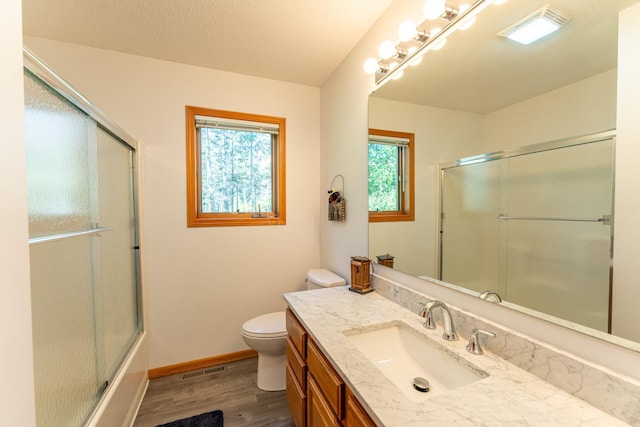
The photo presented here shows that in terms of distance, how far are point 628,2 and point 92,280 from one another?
2.21m

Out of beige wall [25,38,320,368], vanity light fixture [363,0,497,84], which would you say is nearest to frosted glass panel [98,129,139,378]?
beige wall [25,38,320,368]

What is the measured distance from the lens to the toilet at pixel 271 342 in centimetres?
171

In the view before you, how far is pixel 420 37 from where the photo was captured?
1228 mm

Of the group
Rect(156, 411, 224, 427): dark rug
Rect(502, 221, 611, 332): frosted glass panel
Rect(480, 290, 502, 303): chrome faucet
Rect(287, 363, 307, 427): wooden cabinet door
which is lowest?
Rect(156, 411, 224, 427): dark rug

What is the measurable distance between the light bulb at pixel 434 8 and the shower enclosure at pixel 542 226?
2.08 feet

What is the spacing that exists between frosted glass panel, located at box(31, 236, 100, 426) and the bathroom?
773mm

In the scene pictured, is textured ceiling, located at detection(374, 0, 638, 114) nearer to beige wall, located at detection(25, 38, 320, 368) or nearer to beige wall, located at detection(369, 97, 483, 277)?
beige wall, located at detection(369, 97, 483, 277)

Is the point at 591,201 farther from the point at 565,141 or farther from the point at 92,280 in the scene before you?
the point at 92,280

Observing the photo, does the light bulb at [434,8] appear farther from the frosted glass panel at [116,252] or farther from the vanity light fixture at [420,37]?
the frosted glass panel at [116,252]

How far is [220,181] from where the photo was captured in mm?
2209

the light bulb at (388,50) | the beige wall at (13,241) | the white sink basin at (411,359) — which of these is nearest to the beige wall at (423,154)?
the light bulb at (388,50)

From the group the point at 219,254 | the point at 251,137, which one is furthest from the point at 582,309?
the point at 251,137

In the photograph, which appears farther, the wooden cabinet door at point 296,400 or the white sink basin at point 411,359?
the wooden cabinet door at point 296,400

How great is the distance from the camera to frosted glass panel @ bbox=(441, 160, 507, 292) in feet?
3.27
